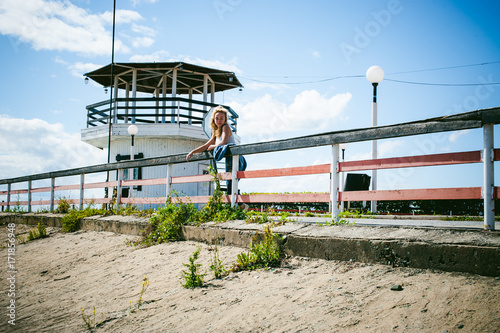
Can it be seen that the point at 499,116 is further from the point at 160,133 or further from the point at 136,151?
the point at 136,151

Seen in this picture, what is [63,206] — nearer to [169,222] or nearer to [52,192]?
[52,192]

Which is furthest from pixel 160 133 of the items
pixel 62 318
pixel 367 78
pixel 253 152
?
pixel 62 318

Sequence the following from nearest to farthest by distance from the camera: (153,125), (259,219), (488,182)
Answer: (488,182) → (259,219) → (153,125)

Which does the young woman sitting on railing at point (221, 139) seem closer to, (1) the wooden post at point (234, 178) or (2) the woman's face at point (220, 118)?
(2) the woman's face at point (220, 118)

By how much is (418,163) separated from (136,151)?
15989 mm

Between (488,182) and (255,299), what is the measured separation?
8.46 feet

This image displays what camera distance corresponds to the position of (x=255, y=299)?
3.44 metres

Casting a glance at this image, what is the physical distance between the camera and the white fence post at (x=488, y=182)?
11.7 ft

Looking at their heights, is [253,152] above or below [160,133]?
below

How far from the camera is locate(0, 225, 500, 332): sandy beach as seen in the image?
268cm

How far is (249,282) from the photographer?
3.86 meters

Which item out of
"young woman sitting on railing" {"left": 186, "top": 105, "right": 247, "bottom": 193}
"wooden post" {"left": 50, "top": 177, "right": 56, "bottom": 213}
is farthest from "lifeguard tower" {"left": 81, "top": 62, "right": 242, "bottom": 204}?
"young woman sitting on railing" {"left": 186, "top": 105, "right": 247, "bottom": 193}

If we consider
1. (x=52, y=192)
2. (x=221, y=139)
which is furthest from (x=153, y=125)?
(x=221, y=139)

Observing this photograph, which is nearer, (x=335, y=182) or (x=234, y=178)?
(x=335, y=182)
